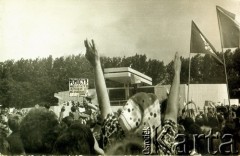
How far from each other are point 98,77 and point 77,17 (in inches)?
27.2

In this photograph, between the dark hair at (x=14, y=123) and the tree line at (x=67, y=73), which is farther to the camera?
the dark hair at (x=14, y=123)

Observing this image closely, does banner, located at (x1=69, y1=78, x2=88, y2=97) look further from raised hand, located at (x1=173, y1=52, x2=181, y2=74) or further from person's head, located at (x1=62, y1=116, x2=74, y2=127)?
raised hand, located at (x1=173, y1=52, x2=181, y2=74)

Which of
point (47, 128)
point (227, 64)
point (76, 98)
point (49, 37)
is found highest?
point (49, 37)

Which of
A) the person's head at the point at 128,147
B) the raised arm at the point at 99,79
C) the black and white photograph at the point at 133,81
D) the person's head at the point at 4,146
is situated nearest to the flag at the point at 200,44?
the black and white photograph at the point at 133,81

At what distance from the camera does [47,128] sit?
4465 millimetres

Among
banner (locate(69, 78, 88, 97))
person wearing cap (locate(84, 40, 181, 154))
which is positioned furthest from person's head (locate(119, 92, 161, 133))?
banner (locate(69, 78, 88, 97))

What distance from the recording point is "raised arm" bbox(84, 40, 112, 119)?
430 centimetres

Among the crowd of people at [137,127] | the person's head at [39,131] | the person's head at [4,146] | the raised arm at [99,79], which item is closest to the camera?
the crowd of people at [137,127]

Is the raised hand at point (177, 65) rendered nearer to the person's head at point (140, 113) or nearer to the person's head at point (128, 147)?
the person's head at point (140, 113)

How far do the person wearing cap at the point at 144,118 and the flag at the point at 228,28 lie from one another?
1.70ft

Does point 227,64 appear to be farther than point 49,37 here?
No

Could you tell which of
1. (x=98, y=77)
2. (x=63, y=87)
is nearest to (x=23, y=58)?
(x=63, y=87)

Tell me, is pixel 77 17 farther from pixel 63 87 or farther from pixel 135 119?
pixel 135 119

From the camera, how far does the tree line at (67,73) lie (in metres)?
4.23
